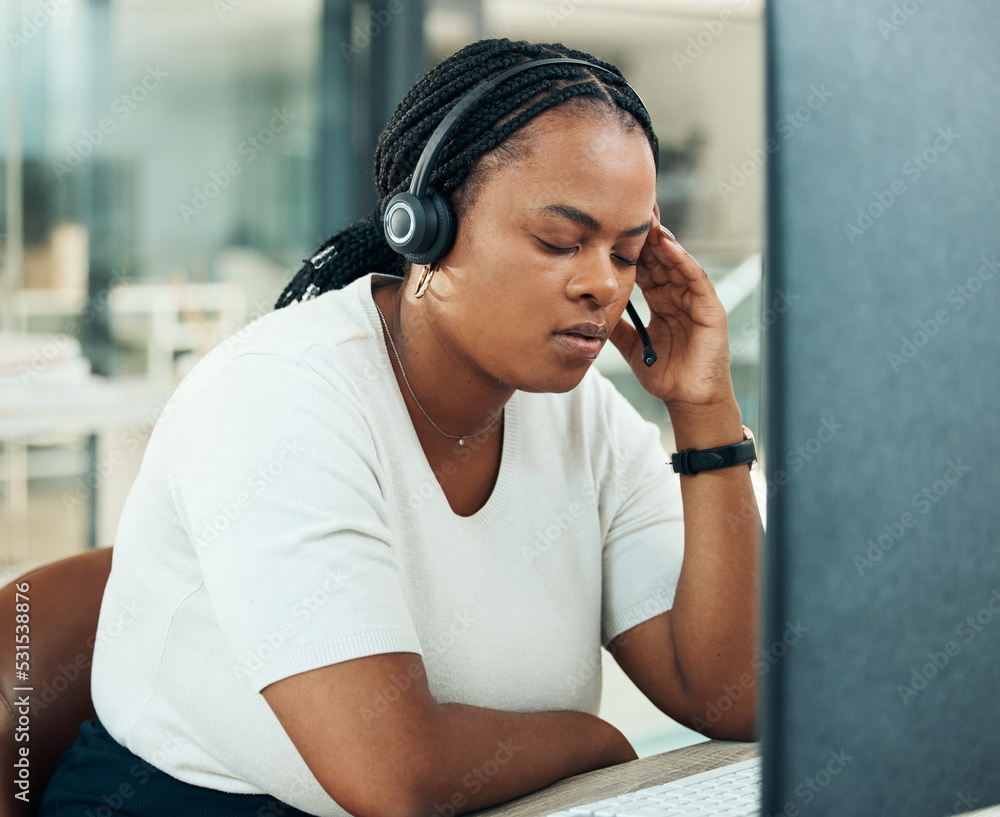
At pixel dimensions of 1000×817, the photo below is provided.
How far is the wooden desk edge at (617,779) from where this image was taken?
0.78 metres

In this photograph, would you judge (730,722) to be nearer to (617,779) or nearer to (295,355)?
(617,779)

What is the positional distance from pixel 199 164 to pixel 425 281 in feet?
8.48

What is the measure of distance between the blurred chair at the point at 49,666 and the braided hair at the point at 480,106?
517 mm

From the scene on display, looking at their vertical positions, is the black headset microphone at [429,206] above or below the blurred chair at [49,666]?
above

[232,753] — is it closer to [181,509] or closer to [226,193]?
[181,509]

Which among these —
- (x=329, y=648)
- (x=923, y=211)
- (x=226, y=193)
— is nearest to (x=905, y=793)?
(x=923, y=211)

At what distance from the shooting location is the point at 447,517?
0.99 metres

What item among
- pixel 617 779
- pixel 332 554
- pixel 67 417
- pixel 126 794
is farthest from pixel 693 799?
pixel 67 417

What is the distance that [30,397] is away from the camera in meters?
2.55

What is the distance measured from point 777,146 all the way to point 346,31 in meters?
3.33

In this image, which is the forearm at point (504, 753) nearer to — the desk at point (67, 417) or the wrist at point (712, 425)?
the wrist at point (712, 425)

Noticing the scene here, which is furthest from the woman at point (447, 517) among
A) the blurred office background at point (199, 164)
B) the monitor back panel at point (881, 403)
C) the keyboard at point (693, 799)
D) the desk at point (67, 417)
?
the blurred office background at point (199, 164)

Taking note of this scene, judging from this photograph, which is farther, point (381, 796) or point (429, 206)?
point (429, 206)

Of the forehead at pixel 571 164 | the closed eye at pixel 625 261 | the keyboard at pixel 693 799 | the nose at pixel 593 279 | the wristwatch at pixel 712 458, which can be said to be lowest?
the keyboard at pixel 693 799
